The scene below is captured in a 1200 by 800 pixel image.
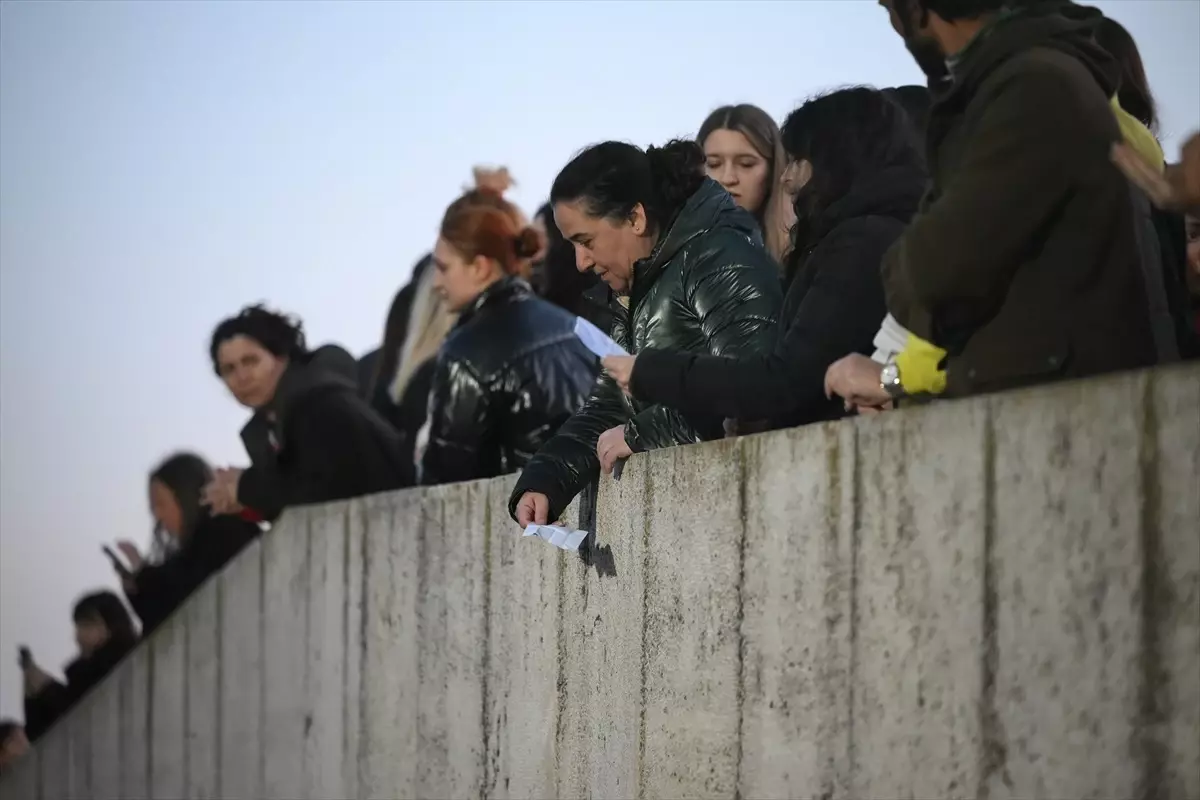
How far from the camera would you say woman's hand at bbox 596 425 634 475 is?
4.92 metres

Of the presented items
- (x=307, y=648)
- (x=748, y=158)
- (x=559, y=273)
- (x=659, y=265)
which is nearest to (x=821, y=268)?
(x=659, y=265)

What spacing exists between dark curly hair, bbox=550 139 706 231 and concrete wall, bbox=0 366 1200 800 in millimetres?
624

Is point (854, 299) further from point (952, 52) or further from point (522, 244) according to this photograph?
point (522, 244)

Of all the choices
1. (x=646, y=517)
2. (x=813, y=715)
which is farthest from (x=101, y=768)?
(x=813, y=715)

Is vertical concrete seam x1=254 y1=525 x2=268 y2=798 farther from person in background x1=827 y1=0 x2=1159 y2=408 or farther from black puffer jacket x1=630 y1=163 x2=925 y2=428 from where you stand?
person in background x1=827 y1=0 x2=1159 y2=408

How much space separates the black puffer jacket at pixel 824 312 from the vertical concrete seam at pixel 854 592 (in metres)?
0.38

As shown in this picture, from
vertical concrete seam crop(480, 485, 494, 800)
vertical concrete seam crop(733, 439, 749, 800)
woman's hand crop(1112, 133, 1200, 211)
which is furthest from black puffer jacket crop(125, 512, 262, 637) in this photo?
woman's hand crop(1112, 133, 1200, 211)

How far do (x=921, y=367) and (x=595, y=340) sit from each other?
1.04 meters

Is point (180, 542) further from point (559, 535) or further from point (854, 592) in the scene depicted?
point (854, 592)

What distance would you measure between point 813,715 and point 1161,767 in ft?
3.49

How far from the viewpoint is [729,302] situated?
459 centimetres

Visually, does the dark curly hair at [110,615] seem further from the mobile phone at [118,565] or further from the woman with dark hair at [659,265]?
the woman with dark hair at [659,265]

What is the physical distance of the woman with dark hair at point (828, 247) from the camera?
13.1 ft

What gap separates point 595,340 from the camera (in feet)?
14.6
